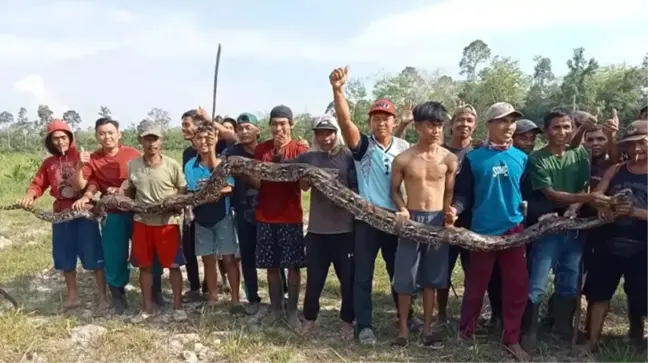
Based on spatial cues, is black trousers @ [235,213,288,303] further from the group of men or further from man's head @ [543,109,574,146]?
man's head @ [543,109,574,146]

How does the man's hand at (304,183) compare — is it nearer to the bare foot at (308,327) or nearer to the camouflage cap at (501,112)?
the bare foot at (308,327)

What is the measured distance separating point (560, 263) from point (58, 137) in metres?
4.91

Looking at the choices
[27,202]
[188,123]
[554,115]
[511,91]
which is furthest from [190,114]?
[511,91]

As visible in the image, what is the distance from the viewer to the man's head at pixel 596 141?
4.95m

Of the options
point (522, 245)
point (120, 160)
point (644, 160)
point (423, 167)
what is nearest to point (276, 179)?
point (423, 167)

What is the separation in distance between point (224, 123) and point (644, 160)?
4.35m

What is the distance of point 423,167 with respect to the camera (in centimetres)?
445

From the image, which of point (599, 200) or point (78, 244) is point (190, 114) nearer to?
point (78, 244)

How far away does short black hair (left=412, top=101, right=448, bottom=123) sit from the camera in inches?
173

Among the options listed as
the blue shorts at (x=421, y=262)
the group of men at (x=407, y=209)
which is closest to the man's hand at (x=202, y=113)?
the group of men at (x=407, y=209)

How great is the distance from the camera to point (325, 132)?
15.5 ft

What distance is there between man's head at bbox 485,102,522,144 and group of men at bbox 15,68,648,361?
0.04ft

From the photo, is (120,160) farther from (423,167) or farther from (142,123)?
(423,167)

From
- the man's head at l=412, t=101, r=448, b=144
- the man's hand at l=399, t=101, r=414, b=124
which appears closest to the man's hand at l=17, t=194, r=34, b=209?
the man's hand at l=399, t=101, r=414, b=124
